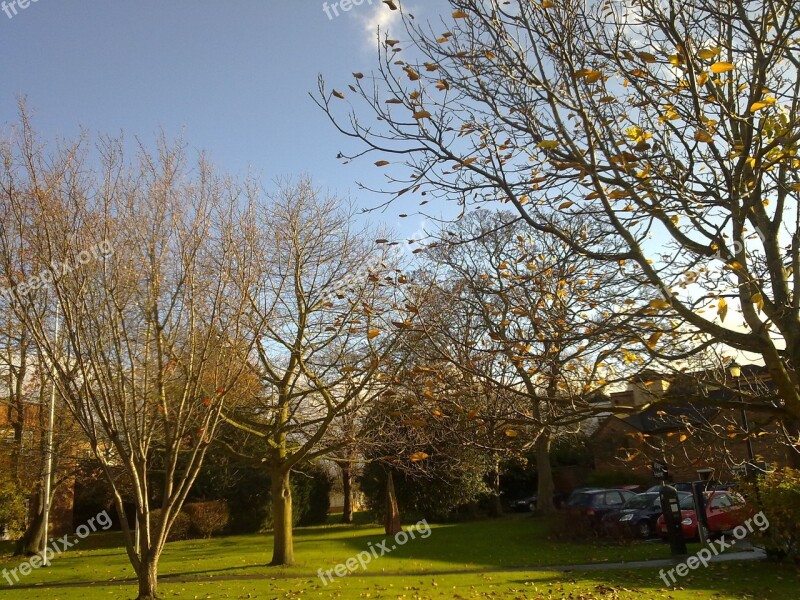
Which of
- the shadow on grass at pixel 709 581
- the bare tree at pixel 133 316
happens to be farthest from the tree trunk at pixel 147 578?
the shadow on grass at pixel 709 581

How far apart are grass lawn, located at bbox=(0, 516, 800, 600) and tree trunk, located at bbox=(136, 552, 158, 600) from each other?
167cm

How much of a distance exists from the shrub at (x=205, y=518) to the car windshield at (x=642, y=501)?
1576 cm

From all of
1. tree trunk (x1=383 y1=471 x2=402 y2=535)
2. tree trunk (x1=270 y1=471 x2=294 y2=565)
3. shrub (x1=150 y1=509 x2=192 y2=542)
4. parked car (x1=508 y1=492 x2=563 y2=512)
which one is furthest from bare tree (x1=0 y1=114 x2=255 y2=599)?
parked car (x1=508 y1=492 x2=563 y2=512)

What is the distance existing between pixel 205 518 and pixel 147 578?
1722cm

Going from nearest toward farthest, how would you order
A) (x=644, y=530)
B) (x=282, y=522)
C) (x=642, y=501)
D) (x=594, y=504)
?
(x=282, y=522) < (x=644, y=530) < (x=594, y=504) < (x=642, y=501)

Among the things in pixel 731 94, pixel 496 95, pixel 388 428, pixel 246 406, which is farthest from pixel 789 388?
pixel 246 406

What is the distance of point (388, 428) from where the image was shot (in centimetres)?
1449

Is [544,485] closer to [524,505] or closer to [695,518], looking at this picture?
[524,505]

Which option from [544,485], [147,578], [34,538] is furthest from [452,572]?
[34,538]

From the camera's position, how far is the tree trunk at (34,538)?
20.1 m

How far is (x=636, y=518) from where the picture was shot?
17500 mm

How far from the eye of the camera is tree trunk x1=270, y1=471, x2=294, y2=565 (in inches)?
562

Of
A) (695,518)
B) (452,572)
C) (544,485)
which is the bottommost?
(452,572)

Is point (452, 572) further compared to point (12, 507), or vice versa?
point (12, 507)
